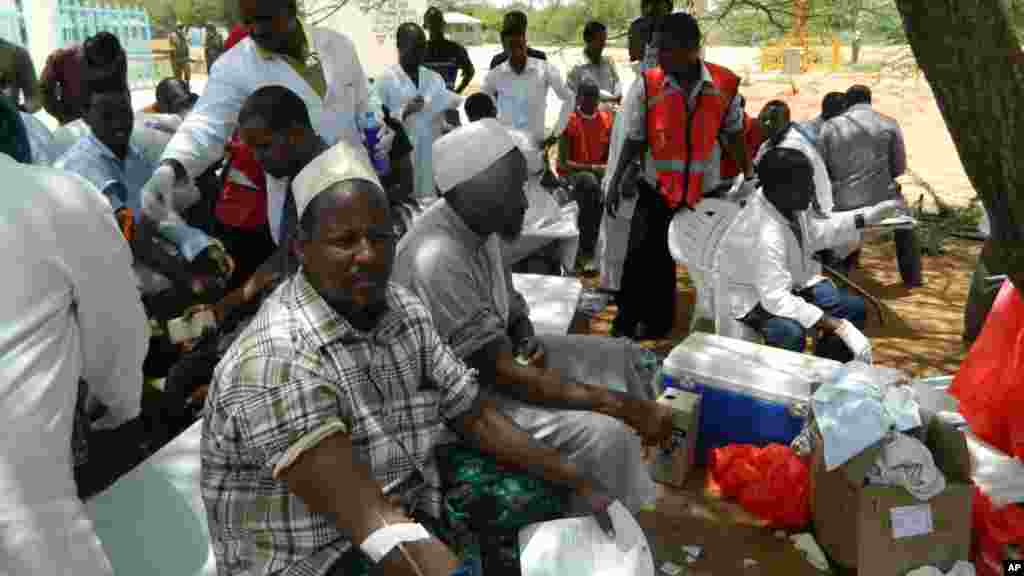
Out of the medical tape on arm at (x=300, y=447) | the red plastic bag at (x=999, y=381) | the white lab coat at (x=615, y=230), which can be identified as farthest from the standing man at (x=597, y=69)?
the medical tape on arm at (x=300, y=447)

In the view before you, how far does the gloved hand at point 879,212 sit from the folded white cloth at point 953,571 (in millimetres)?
2166

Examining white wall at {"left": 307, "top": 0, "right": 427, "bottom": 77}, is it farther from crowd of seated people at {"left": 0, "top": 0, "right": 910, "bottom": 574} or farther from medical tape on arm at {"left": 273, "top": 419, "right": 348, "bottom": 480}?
medical tape on arm at {"left": 273, "top": 419, "right": 348, "bottom": 480}

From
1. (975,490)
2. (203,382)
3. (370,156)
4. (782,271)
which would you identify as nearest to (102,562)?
(203,382)

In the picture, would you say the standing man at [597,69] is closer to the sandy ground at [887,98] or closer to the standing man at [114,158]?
the sandy ground at [887,98]

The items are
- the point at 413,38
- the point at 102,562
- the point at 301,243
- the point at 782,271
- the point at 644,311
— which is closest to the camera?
the point at 102,562

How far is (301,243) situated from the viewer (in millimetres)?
1900

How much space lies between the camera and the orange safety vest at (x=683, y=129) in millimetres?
4691

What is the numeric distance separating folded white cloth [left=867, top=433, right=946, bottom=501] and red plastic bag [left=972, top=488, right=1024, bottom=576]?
0.29 m

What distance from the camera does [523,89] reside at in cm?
771

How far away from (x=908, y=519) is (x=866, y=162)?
158 inches

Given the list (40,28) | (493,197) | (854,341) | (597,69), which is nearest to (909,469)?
(854,341)

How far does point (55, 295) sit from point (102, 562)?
509 mm

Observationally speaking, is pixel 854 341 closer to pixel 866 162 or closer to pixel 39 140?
pixel 866 162

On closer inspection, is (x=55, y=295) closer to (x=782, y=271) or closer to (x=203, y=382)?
(x=203, y=382)
